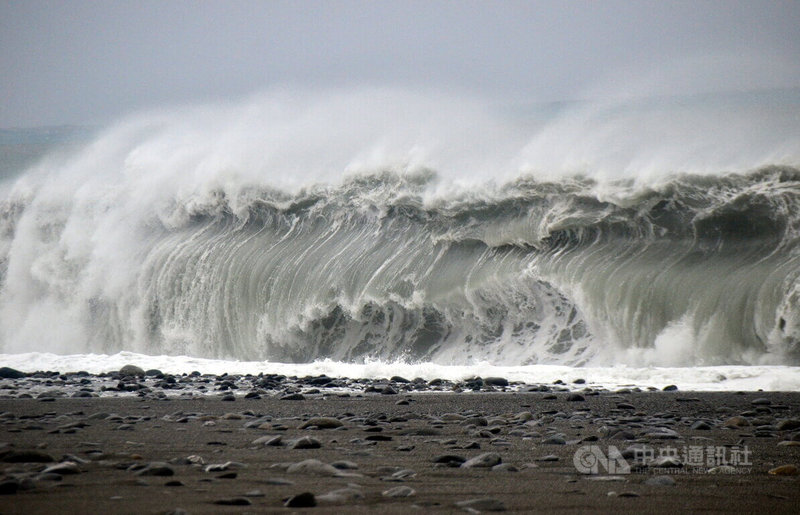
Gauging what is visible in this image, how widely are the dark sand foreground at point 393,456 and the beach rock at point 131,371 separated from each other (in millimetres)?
3559

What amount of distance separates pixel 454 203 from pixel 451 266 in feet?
4.68

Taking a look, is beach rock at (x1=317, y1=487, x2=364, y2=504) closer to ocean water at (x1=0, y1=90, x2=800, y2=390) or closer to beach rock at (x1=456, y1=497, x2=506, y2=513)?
beach rock at (x1=456, y1=497, x2=506, y2=513)

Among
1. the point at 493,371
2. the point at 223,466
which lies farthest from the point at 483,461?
the point at 493,371

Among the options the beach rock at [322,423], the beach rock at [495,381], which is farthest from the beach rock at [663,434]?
the beach rock at [495,381]

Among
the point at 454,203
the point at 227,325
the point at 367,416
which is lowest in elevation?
the point at 367,416

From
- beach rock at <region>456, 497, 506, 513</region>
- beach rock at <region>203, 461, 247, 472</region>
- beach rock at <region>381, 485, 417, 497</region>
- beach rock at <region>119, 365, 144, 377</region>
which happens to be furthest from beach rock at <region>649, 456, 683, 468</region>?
beach rock at <region>119, 365, 144, 377</region>

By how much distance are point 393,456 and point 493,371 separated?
668 cm

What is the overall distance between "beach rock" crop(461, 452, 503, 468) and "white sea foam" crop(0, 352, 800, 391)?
5.61 m

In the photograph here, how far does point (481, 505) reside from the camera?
315 centimetres

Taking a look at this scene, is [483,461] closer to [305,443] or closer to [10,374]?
[305,443]

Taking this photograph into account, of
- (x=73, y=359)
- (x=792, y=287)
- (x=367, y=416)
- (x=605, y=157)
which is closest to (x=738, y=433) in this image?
(x=367, y=416)

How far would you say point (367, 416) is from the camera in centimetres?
664

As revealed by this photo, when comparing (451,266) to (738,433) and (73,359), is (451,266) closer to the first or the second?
(73,359)

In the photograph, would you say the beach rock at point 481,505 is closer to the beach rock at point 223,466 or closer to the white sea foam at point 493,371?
the beach rock at point 223,466
